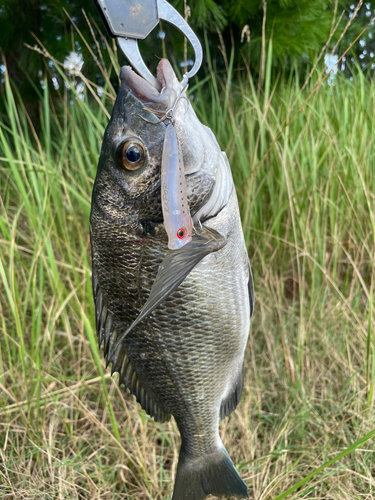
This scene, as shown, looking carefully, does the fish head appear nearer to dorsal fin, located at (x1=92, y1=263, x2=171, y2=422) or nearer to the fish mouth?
the fish mouth

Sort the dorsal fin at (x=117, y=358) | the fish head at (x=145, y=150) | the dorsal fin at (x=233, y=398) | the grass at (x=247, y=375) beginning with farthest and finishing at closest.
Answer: the grass at (x=247, y=375) < the dorsal fin at (x=233, y=398) < the dorsal fin at (x=117, y=358) < the fish head at (x=145, y=150)

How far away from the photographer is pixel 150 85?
656 mm

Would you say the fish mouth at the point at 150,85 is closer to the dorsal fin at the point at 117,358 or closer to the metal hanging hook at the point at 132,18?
the metal hanging hook at the point at 132,18

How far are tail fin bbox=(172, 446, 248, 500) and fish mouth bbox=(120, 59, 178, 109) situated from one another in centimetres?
72

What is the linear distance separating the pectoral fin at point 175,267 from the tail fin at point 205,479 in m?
0.46

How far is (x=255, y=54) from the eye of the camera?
101 inches

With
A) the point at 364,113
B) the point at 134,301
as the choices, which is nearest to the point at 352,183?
the point at 364,113

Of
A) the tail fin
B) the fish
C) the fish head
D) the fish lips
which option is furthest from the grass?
the fish lips

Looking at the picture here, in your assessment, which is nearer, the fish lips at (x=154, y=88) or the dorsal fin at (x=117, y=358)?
the fish lips at (x=154, y=88)

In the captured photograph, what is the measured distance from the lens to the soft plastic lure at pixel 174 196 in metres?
0.61

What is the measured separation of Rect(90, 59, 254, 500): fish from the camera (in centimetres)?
66

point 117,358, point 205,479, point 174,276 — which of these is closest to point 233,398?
point 205,479

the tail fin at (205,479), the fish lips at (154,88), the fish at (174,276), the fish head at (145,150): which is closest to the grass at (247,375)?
the tail fin at (205,479)

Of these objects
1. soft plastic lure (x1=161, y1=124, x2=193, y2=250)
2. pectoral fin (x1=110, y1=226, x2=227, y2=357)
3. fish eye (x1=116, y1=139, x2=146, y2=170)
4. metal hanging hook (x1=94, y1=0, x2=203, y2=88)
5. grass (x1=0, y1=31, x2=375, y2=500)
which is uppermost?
metal hanging hook (x1=94, y1=0, x2=203, y2=88)
